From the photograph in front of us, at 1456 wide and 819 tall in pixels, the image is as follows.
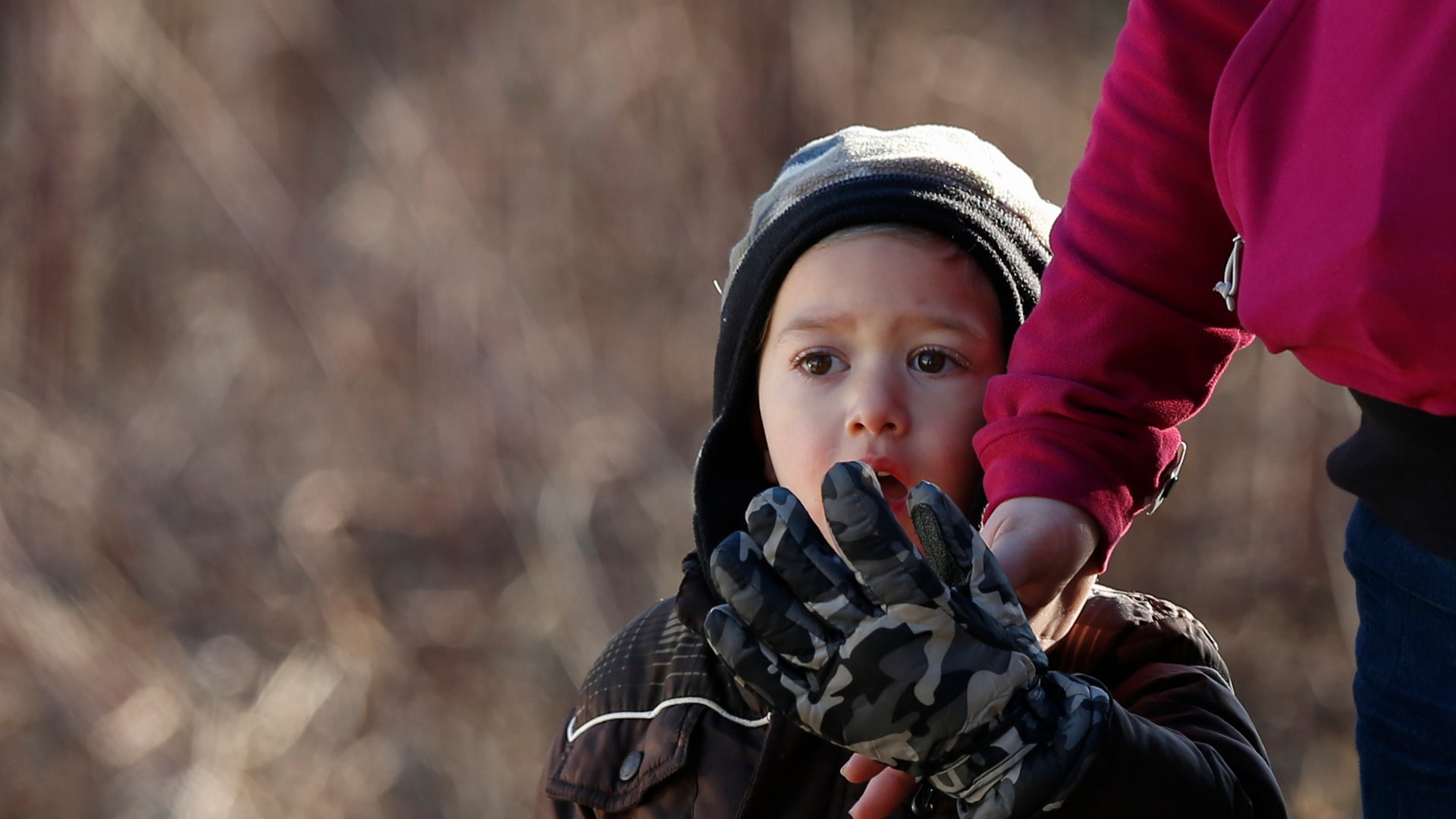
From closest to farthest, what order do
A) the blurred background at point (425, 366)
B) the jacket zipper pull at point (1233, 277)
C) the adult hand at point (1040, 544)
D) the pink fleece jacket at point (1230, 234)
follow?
the pink fleece jacket at point (1230, 234)
the jacket zipper pull at point (1233, 277)
the adult hand at point (1040, 544)
the blurred background at point (425, 366)

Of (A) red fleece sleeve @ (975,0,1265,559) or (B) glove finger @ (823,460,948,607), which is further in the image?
(A) red fleece sleeve @ (975,0,1265,559)

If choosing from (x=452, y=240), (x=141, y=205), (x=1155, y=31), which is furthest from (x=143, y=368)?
(x=1155, y=31)

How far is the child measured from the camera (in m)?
1.53

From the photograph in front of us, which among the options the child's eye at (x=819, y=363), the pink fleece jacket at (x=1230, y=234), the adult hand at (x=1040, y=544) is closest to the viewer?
the pink fleece jacket at (x=1230, y=234)

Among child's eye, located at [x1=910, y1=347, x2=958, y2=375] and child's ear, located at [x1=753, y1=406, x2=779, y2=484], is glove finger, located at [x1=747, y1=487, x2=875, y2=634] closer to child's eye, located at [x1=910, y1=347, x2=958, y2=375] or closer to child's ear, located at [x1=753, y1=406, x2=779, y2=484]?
child's eye, located at [x1=910, y1=347, x2=958, y2=375]

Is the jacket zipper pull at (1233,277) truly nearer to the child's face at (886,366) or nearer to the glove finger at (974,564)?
→ the glove finger at (974,564)

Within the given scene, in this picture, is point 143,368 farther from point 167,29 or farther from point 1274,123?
point 1274,123

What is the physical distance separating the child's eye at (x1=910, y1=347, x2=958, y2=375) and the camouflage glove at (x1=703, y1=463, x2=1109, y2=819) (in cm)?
52

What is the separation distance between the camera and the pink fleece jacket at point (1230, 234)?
0.90 metres

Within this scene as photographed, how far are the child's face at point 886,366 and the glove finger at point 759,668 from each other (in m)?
0.48

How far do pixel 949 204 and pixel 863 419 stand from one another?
313 millimetres

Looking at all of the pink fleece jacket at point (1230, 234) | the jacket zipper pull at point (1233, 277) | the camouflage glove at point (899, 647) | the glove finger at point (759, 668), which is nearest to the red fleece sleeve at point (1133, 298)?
the pink fleece jacket at point (1230, 234)

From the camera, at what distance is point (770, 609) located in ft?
3.48

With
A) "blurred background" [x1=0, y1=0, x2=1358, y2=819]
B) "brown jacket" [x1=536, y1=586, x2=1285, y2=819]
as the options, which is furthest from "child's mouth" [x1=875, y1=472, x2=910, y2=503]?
"blurred background" [x1=0, y1=0, x2=1358, y2=819]
